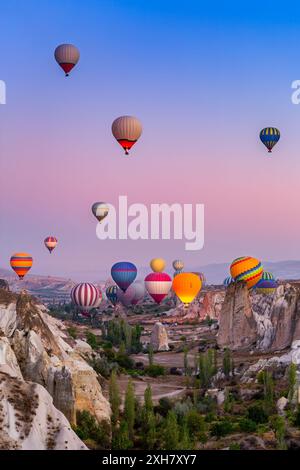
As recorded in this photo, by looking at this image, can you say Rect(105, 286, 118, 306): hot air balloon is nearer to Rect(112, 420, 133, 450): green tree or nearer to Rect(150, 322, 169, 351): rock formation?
Rect(150, 322, 169, 351): rock formation

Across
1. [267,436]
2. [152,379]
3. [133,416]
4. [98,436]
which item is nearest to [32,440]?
[98,436]

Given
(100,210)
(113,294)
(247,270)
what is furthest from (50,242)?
(247,270)

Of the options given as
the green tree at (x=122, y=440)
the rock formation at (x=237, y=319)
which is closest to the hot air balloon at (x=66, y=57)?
the rock formation at (x=237, y=319)

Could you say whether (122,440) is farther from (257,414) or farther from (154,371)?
(154,371)

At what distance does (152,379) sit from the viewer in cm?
7081

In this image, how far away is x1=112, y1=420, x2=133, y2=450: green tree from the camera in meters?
37.3

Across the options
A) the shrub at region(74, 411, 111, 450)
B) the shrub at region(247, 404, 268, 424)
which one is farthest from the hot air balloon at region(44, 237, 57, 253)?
the shrub at region(74, 411, 111, 450)

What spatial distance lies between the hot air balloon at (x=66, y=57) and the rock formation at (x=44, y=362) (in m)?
42.2

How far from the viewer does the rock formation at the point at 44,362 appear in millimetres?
37125

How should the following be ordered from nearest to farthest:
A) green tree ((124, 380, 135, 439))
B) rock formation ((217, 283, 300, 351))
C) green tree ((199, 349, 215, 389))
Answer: green tree ((124, 380, 135, 439)), green tree ((199, 349, 215, 389)), rock formation ((217, 283, 300, 351))

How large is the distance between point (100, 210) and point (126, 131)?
39469 mm

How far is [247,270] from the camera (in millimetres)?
94000

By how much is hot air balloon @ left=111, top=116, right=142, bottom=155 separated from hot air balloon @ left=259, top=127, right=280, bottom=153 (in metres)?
20.3
